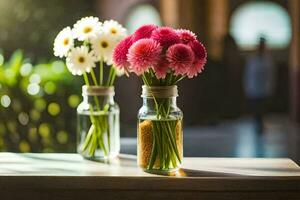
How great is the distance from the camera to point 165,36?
153 centimetres

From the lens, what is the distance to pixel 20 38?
386 cm

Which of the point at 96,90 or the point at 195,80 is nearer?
the point at 96,90

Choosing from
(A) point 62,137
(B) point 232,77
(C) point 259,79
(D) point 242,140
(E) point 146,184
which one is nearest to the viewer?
(E) point 146,184

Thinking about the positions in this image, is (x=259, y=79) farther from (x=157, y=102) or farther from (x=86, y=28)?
(x=157, y=102)

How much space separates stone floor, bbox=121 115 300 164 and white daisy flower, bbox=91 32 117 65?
3123 mm

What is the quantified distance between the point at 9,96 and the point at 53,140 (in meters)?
0.38

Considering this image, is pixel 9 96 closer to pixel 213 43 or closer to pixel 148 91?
pixel 148 91

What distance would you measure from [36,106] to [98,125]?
5.16 feet

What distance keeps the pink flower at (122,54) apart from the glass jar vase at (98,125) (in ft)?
0.77

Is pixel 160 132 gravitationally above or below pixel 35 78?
below

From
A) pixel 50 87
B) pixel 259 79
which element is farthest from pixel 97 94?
pixel 259 79

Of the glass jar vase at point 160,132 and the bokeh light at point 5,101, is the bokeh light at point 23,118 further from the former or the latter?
the glass jar vase at point 160,132

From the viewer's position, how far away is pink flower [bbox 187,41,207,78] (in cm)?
151

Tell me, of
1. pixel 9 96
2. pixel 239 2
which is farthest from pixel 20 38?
pixel 239 2
